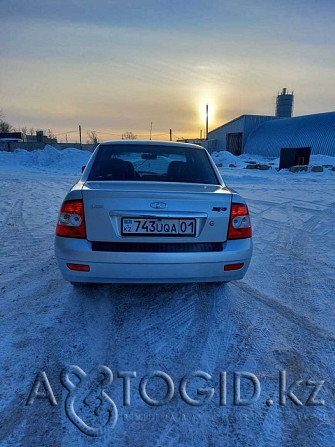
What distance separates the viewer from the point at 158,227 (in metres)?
2.31

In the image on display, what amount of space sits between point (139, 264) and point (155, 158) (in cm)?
172

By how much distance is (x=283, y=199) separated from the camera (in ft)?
30.0

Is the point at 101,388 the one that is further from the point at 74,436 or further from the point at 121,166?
the point at 121,166

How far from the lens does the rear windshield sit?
9.87 ft

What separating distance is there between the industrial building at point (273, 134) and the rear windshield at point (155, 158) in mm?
28405

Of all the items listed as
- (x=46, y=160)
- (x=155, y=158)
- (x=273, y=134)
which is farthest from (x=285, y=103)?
(x=155, y=158)

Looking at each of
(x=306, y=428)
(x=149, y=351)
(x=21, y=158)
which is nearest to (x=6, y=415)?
(x=149, y=351)

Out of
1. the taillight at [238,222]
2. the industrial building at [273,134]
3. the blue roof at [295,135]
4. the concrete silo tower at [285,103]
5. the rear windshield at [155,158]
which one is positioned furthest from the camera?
the concrete silo tower at [285,103]

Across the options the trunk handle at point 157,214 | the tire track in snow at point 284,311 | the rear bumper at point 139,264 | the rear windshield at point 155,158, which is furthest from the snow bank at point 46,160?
the trunk handle at point 157,214

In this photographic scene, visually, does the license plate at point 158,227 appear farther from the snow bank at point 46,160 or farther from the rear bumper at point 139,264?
the snow bank at point 46,160

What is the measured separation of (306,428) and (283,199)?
825cm

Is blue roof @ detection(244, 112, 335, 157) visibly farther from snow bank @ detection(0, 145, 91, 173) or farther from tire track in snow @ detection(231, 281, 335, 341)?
tire track in snow @ detection(231, 281, 335, 341)

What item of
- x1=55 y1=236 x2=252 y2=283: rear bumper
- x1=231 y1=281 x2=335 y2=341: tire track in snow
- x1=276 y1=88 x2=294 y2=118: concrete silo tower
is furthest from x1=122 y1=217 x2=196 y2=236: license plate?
x1=276 y1=88 x2=294 y2=118: concrete silo tower

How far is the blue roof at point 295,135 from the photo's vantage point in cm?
3038
